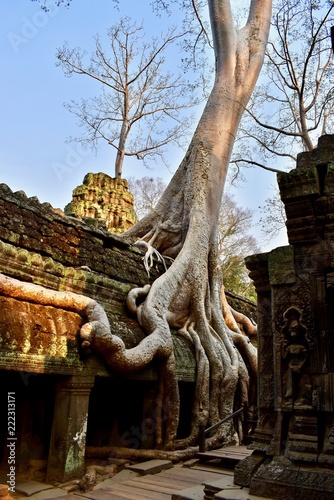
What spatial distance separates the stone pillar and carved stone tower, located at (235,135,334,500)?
1.67 metres

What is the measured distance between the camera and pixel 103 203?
10797 millimetres

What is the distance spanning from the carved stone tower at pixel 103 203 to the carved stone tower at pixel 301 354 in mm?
8152

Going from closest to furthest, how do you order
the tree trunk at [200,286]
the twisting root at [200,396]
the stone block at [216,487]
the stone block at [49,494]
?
the stone block at [216,487] → the stone block at [49,494] → the tree trunk at [200,286] → the twisting root at [200,396]

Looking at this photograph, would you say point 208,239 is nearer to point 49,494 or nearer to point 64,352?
point 64,352

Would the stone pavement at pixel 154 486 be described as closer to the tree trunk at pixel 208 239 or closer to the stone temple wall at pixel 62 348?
the stone temple wall at pixel 62 348

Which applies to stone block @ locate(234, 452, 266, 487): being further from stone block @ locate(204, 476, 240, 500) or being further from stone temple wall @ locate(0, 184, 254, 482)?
stone temple wall @ locate(0, 184, 254, 482)

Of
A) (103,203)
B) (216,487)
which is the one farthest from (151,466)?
(103,203)

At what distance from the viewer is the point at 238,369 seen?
5.80m

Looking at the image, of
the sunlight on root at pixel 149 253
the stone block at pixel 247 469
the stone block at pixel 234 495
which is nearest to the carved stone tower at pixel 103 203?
the sunlight on root at pixel 149 253

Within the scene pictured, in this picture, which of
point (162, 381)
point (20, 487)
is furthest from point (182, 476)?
point (20, 487)

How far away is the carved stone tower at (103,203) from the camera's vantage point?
1066cm

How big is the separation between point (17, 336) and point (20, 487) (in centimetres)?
122

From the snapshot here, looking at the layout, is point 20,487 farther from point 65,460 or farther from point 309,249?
point 309,249

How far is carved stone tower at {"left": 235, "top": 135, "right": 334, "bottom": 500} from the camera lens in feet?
7.53
